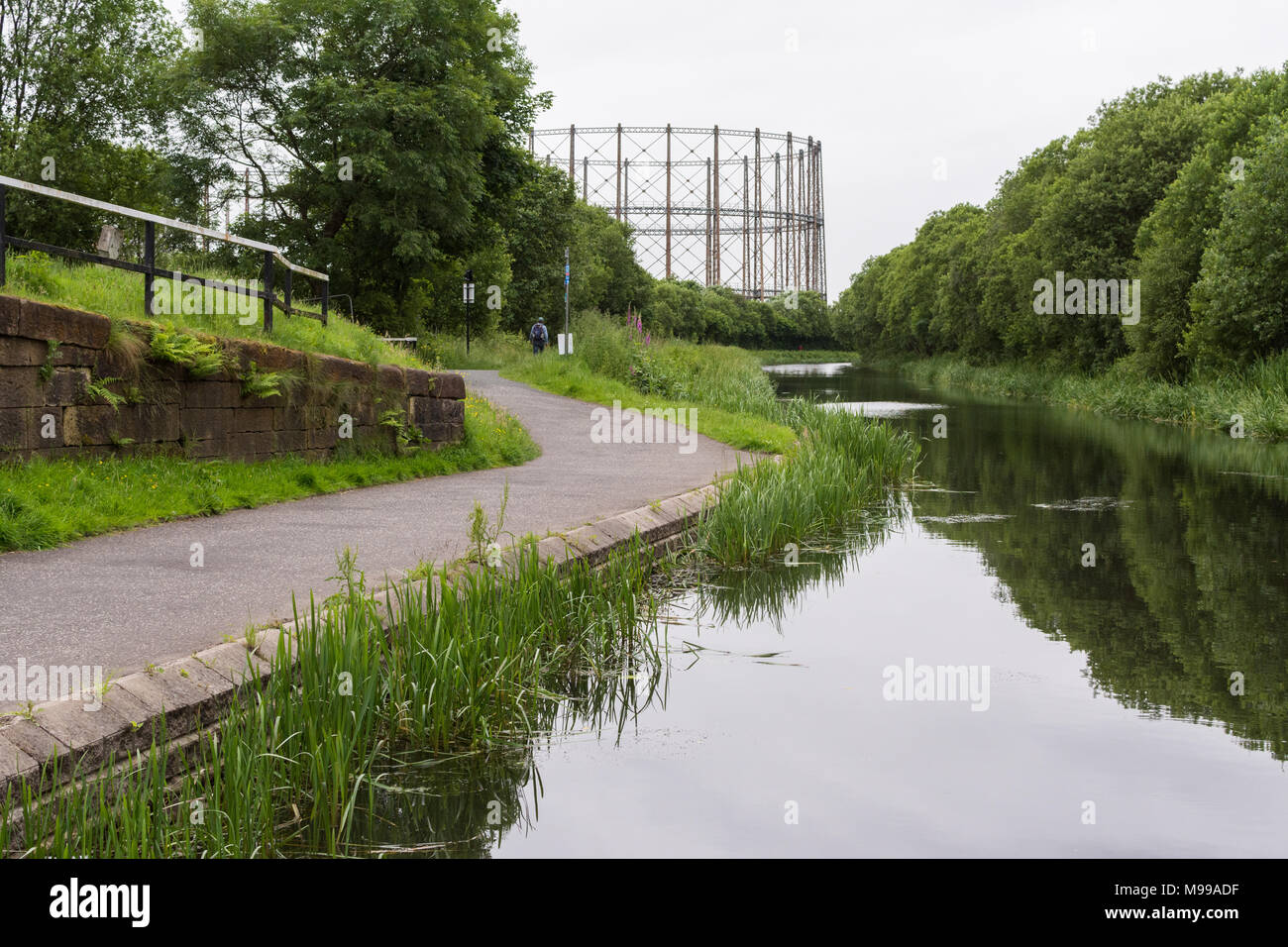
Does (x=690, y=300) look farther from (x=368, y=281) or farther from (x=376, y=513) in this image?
(x=376, y=513)

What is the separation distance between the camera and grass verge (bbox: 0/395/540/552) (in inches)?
295

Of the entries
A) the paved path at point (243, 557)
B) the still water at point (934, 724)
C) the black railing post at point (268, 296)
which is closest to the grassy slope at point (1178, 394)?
the still water at point (934, 724)

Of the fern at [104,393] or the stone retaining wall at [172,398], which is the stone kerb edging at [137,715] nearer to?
the stone retaining wall at [172,398]

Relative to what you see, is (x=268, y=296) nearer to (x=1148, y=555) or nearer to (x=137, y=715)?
(x=137, y=715)

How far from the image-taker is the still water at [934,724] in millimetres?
4516

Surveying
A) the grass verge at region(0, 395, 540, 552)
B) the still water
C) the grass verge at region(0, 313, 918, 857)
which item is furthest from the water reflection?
the grass verge at region(0, 395, 540, 552)

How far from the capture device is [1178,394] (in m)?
28.9

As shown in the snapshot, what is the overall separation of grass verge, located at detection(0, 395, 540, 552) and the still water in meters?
3.72

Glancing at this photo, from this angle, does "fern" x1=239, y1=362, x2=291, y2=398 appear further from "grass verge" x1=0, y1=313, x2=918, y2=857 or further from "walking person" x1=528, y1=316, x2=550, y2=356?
"walking person" x1=528, y1=316, x2=550, y2=356

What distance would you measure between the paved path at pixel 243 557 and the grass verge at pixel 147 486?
0.58 ft

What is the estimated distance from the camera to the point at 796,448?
48.4ft
